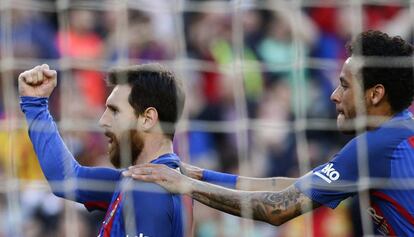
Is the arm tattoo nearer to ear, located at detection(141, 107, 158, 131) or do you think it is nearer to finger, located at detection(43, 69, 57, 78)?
ear, located at detection(141, 107, 158, 131)

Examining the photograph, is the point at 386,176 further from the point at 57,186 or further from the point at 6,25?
the point at 6,25

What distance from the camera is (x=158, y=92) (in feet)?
11.4

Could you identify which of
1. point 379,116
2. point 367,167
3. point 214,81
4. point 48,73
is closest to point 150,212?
point 48,73

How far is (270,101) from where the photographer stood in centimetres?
517

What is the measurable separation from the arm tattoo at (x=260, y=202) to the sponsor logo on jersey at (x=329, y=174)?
0.09 metres

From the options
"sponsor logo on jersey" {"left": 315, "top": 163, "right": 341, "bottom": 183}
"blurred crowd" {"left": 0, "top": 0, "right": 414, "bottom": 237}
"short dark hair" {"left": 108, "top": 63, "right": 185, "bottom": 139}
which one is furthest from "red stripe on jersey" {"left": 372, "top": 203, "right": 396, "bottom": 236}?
"blurred crowd" {"left": 0, "top": 0, "right": 414, "bottom": 237}

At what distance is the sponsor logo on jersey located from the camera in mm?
3354

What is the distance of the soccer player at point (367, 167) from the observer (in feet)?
10.8

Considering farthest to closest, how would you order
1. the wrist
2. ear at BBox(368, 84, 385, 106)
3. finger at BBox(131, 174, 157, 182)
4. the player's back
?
the wrist, ear at BBox(368, 84, 385, 106), the player's back, finger at BBox(131, 174, 157, 182)

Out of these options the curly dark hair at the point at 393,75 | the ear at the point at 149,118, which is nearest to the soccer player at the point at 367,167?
the curly dark hair at the point at 393,75

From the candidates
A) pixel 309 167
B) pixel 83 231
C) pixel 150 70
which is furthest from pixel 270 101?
pixel 150 70

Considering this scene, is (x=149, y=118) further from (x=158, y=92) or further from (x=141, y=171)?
(x=141, y=171)

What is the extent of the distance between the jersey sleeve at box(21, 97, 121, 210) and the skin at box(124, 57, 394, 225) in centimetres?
32

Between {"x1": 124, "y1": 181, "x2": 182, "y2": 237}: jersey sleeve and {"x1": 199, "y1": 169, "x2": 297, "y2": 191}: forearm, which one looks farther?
{"x1": 199, "y1": 169, "x2": 297, "y2": 191}: forearm
